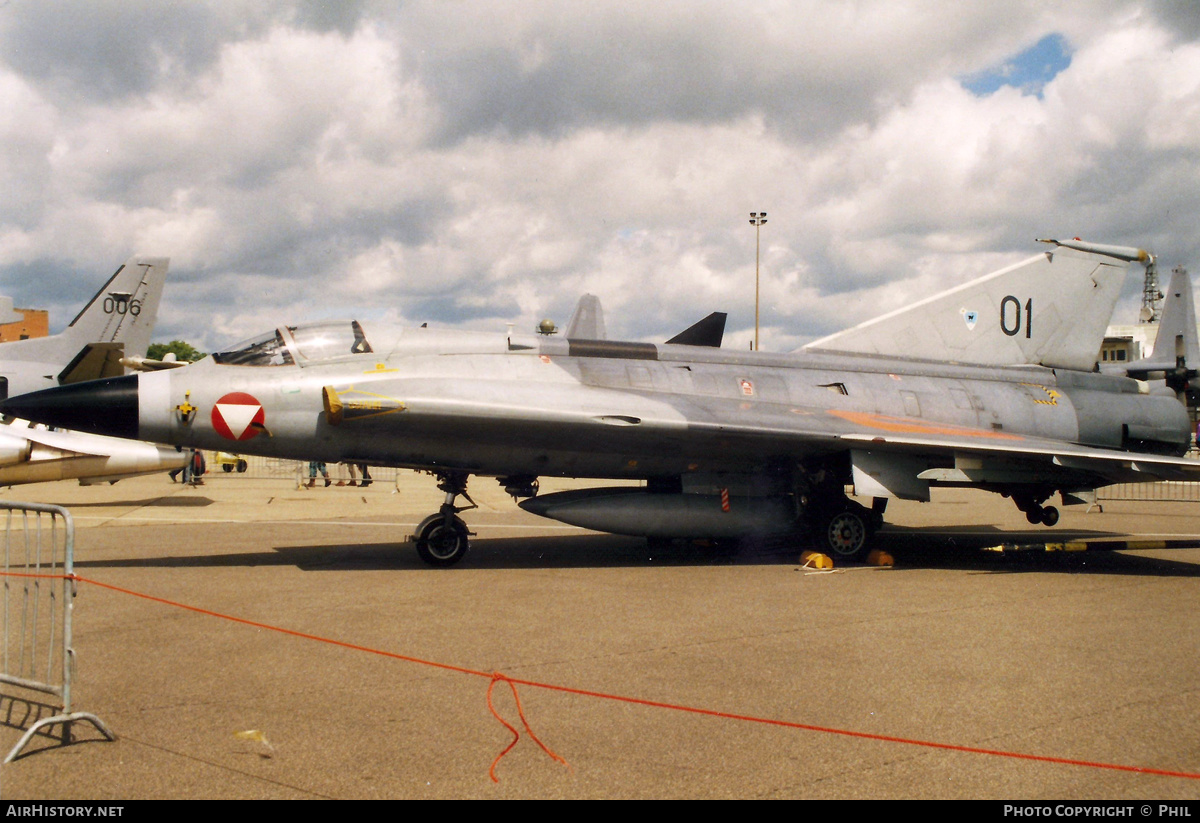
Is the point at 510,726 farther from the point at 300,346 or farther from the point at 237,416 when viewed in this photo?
the point at 300,346

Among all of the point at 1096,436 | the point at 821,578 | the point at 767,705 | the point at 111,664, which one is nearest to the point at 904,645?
the point at 767,705

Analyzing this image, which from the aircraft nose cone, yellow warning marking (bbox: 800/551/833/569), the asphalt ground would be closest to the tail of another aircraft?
the asphalt ground

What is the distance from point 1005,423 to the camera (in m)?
11.6

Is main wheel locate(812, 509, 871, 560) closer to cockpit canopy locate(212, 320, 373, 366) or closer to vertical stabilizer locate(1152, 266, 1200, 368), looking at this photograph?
cockpit canopy locate(212, 320, 373, 366)

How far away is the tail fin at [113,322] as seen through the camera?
2233cm

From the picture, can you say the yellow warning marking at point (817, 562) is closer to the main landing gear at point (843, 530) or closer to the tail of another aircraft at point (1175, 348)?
the main landing gear at point (843, 530)

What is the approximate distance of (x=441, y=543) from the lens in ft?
30.8

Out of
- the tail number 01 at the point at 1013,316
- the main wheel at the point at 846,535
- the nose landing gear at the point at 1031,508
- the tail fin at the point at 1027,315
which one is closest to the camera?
the main wheel at the point at 846,535

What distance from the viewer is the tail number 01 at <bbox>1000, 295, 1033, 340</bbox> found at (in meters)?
12.9

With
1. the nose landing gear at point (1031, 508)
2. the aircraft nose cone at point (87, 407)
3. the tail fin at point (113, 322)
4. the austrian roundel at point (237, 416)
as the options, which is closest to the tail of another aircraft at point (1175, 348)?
the nose landing gear at point (1031, 508)

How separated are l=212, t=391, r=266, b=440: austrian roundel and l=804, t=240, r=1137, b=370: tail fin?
9.04 metres

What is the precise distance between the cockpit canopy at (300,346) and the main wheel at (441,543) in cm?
221

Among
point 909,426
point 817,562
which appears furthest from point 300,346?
point 909,426

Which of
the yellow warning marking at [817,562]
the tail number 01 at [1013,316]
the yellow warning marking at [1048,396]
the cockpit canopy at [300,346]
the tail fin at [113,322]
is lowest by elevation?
the yellow warning marking at [817,562]
